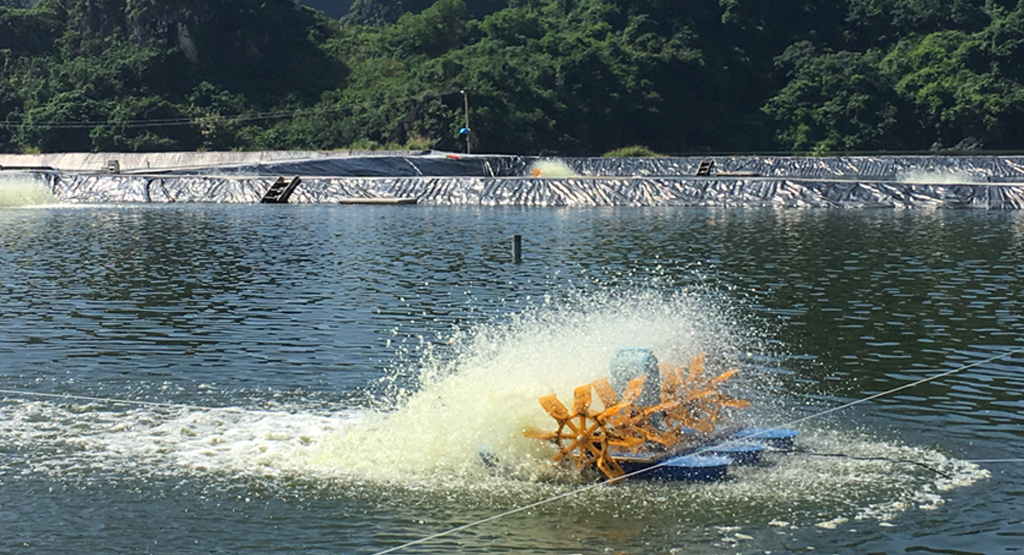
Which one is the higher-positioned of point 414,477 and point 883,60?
point 883,60

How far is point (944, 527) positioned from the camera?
910cm

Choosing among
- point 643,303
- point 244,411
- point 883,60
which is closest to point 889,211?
point 643,303

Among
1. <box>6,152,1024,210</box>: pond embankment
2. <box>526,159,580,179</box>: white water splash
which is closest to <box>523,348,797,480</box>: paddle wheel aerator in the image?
<box>6,152,1024,210</box>: pond embankment

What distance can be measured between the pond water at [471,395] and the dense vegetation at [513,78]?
57387 millimetres

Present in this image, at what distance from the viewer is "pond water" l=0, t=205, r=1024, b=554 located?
9320 millimetres

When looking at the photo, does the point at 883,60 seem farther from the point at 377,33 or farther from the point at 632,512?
the point at 632,512

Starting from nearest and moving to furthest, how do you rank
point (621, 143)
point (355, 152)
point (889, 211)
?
point (889, 211), point (355, 152), point (621, 143)

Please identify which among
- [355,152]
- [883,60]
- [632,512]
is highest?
[883,60]

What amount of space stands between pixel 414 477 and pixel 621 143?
284 feet

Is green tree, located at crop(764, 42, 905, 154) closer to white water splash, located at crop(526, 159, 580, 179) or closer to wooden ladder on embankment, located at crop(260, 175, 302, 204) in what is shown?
white water splash, located at crop(526, 159, 580, 179)

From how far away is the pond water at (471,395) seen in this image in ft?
30.6

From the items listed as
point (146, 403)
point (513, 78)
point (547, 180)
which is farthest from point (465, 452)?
point (513, 78)

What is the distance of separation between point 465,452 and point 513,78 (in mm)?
78398

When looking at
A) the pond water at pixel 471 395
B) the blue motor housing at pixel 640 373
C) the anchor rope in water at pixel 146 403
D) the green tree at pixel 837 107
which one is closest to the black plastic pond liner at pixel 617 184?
the pond water at pixel 471 395
